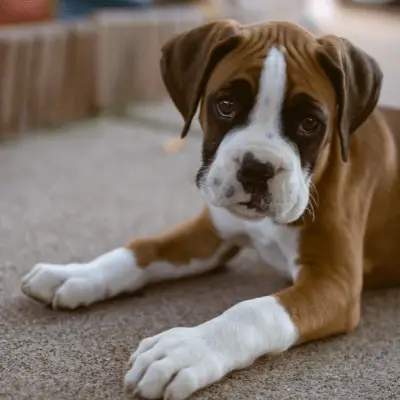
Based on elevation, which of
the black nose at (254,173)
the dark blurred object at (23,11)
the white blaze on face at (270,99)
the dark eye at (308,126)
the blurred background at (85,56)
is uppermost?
the white blaze on face at (270,99)

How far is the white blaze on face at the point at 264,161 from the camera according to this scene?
139 centimetres

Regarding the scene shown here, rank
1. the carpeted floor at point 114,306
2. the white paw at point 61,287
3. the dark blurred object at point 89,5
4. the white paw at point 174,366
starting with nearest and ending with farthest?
the white paw at point 174,366 → the carpeted floor at point 114,306 → the white paw at point 61,287 → the dark blurred object at point 89,5

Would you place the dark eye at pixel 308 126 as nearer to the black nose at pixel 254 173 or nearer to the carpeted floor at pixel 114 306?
the black nose at pixel 254 173

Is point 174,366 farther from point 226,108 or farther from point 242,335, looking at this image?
point 226,108

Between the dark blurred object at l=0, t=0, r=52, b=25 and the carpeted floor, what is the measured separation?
63 centimetres

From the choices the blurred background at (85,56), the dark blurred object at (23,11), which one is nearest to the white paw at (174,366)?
the blurred background at (85,56)

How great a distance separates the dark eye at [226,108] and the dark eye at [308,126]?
0.42ft

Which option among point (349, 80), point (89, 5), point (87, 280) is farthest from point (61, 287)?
point (89, 5)

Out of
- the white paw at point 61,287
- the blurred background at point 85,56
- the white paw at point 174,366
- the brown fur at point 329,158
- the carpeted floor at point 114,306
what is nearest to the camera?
the white paw at point 174,366

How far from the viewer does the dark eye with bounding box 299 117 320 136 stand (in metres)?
1.44

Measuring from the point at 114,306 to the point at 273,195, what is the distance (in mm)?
452

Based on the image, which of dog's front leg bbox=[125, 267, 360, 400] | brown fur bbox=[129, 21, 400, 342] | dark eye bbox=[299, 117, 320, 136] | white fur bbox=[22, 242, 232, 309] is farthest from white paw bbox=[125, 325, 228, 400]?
dark eye bbox=[299, 117, 320, 136]

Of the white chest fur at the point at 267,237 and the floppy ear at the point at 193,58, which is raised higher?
the floppy ear at the point at 193,58

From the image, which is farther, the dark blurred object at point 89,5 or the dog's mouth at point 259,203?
the dark blurred object at point 89,5
